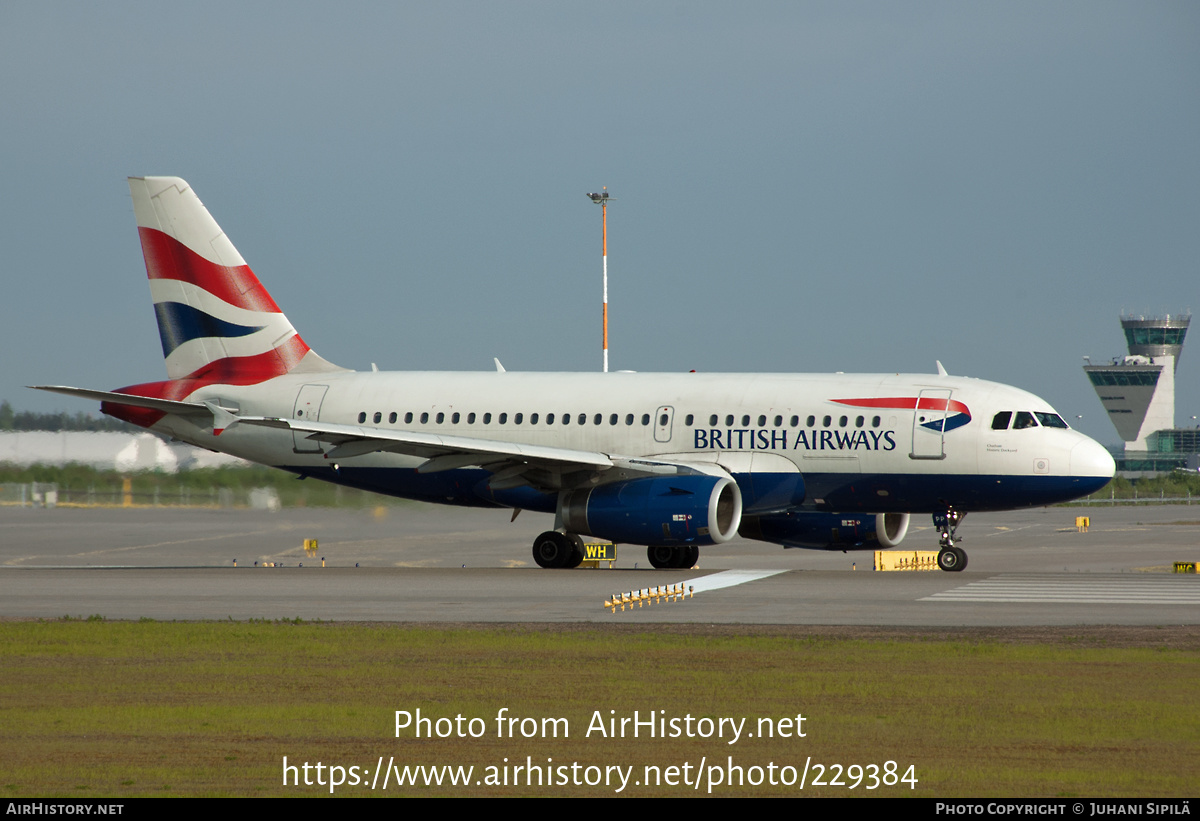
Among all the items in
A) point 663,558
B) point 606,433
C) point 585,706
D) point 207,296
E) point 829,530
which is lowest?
point 663,558

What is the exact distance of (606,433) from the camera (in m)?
30.6

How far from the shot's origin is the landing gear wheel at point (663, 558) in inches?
1202

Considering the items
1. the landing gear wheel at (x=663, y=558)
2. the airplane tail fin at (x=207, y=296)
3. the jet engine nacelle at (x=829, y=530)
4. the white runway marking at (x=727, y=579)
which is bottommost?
the landing gear wheel at (x=663, y=558)

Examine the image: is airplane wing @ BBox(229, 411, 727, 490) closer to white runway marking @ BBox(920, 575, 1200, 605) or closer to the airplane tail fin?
the airplane tail fin

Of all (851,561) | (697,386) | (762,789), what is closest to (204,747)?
(762,789)

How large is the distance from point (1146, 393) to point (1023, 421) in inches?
6031

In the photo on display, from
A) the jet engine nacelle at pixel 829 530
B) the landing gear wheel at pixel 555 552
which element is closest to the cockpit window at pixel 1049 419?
the jet engine nacelle at pixel 829 530

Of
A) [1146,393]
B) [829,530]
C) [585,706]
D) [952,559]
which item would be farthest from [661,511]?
[1146,393]

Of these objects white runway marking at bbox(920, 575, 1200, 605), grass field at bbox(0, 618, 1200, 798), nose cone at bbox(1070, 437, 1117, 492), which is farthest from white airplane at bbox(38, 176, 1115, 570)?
grass field at bbox(0, 618, 1200, 798)

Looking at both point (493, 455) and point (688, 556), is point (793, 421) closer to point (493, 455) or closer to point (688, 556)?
point (688, 556)

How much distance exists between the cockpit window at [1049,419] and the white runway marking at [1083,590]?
10.2 feet

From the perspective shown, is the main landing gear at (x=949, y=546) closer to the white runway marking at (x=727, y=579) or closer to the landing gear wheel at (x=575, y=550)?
the white runway marking at (x=727, y=579)

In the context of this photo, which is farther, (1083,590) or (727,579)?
(727,579)

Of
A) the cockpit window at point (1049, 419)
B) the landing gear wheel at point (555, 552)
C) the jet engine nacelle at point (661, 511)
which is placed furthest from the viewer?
the landing gear wheel at point (555, 552)
